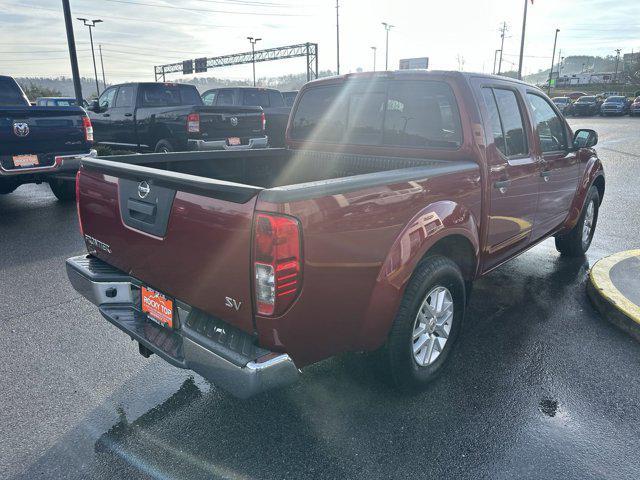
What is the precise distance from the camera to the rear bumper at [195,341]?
6.60 ft

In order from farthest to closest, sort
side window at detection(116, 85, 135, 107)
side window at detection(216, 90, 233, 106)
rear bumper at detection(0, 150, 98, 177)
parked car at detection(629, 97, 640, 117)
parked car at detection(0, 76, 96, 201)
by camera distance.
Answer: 1. parked car at detection(629, 97, 640, 117)
2. side window at detection(216, 90, 233, 106)
3. side window at detection(116, 85, 135, 107)
4. rear bumper at detection(0, 150, 98, 177)
5. parked car at detection(0, 76, 96, 201)

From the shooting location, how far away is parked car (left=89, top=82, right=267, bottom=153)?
977 centimetres

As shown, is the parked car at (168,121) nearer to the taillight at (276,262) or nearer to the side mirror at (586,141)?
the side mirror at (586,141)

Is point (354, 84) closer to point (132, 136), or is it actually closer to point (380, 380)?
point (380, 380)

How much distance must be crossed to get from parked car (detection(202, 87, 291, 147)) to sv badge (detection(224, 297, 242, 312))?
12.7 meters

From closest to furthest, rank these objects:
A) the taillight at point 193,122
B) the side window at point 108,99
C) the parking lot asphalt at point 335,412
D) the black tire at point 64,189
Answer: the parking lot asphalt at point 335,412 → the black tire at point 64,189 → the taillight at point 193,122 → the side window at point 108,99

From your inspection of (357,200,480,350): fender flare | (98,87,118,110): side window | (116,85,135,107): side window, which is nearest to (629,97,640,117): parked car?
(116,85,135,107): side window

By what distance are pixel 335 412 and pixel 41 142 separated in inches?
256

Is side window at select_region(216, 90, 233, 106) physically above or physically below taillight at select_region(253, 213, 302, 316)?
above

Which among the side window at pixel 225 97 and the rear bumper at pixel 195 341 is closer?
the rear bumper at pixel 195 341

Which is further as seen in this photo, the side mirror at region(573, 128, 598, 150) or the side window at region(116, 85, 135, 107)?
the side window at region(116, 85, 135, 107)

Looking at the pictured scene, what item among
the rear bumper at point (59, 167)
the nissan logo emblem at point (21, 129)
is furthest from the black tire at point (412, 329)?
the nissan logo emblem at point (21, 129)

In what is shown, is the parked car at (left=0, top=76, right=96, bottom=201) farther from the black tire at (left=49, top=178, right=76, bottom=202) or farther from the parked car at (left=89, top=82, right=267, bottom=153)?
the parked car at (left=89, top=82, right=267, bottom=153)

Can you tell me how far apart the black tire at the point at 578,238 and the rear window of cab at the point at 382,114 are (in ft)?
8.77
